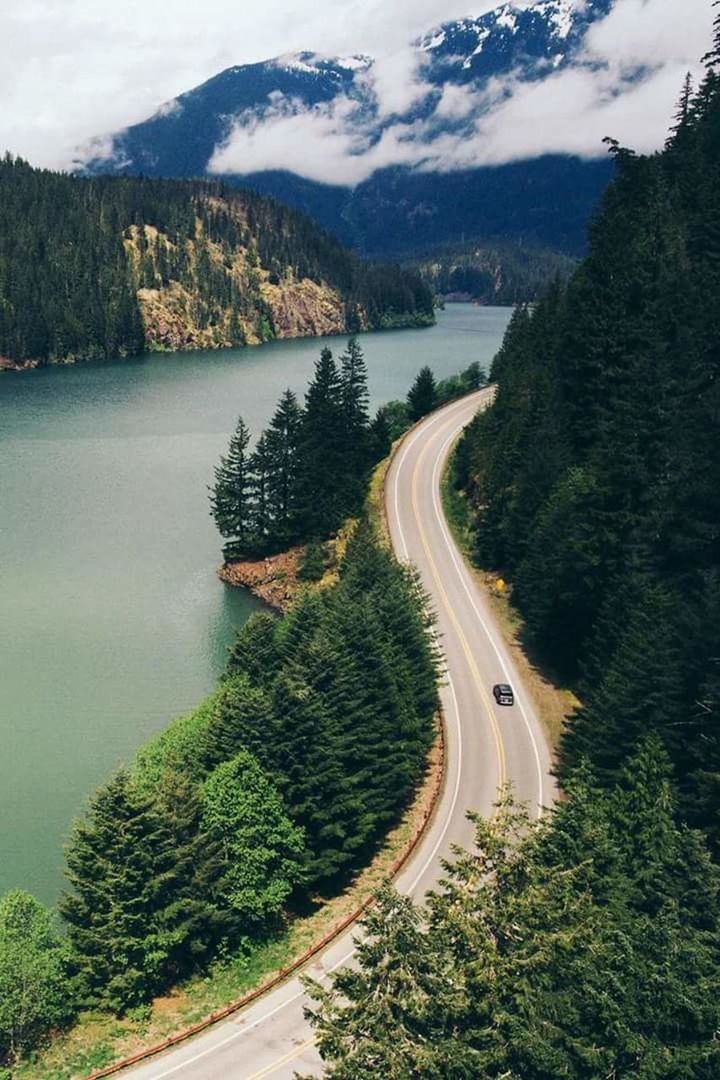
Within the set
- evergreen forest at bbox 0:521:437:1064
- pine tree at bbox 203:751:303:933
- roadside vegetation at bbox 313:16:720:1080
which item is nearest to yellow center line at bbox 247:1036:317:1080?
roadside vegetation at bbox 313:16:720:1080

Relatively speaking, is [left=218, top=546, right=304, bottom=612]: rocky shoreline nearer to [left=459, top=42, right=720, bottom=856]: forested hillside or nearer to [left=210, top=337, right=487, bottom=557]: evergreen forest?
[left=210, top=337, right=487, bottom=557]: evergreen forest

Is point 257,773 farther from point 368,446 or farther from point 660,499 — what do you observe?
point 368,446

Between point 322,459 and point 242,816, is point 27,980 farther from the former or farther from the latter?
point 322,459

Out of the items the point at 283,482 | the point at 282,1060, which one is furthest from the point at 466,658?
the point at 282,1060

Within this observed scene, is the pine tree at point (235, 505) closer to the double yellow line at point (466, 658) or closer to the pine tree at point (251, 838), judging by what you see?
the double yellow line at point (466, 658)

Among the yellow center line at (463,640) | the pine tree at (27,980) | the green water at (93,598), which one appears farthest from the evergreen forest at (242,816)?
the green water at (93,598)
